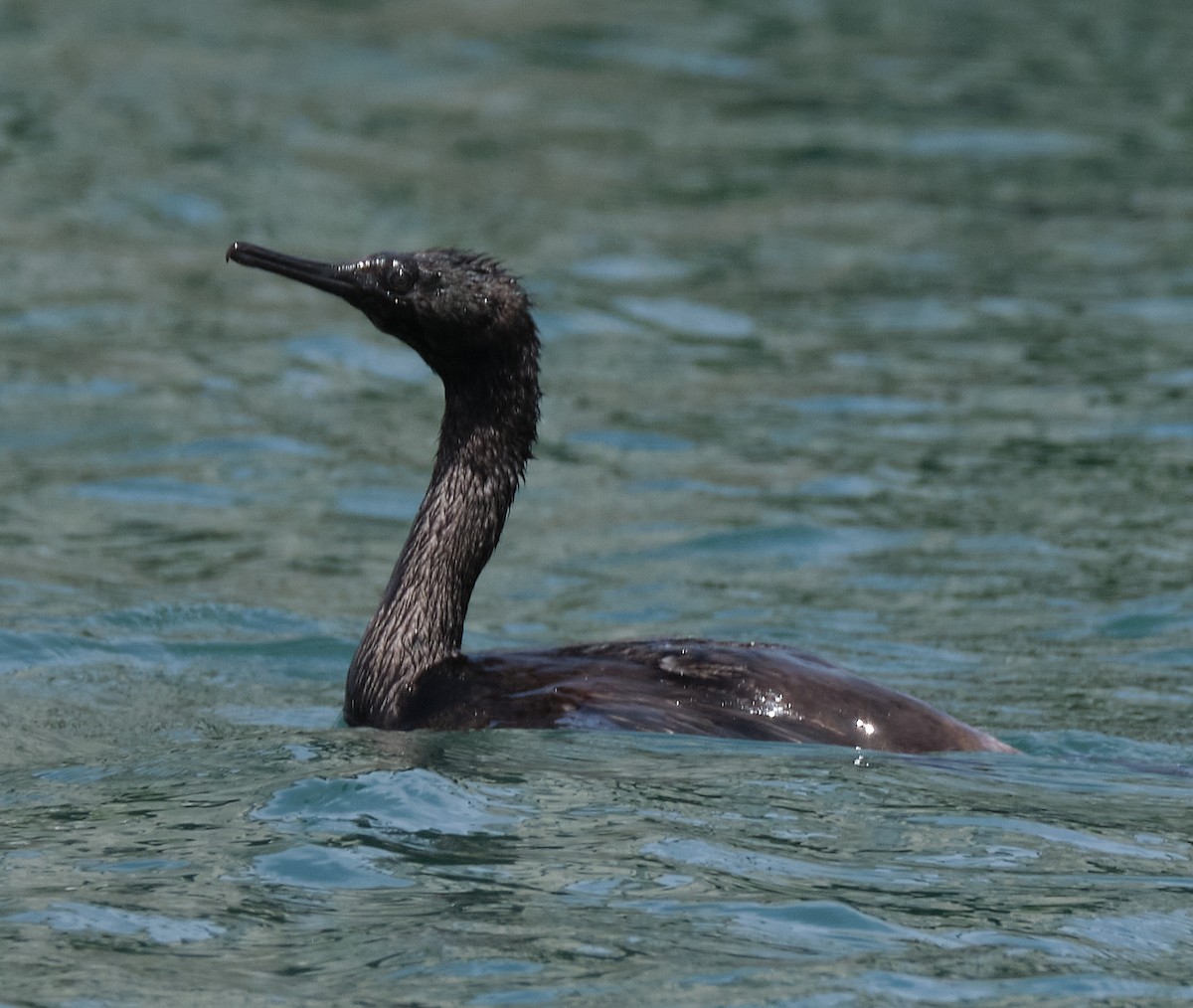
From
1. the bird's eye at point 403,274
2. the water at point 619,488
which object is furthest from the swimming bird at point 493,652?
the water at point 619,488

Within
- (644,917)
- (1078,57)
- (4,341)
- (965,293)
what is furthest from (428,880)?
(1078,57)

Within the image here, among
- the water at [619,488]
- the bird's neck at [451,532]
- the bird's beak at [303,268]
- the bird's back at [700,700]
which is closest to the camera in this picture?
the water at [619,488]

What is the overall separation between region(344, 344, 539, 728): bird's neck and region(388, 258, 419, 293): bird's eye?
0.42m

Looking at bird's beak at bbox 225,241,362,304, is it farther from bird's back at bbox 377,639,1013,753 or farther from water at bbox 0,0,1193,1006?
water at bbox 0,0,1193,1006

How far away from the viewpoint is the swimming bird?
717 centimetres

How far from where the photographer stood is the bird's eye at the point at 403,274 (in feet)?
24.8

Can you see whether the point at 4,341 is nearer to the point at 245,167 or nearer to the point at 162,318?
the point at 162,318

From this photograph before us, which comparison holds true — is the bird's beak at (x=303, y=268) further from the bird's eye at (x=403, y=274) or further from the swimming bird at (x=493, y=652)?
the bird's eye at (x=403, y=274)

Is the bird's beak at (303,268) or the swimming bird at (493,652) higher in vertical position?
the bird's beak at (303,268)

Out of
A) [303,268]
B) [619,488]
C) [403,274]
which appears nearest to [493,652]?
[403,274]

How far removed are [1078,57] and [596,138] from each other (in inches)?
235

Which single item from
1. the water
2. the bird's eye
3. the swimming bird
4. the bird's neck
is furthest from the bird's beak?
the water

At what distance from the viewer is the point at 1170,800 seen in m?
6.86

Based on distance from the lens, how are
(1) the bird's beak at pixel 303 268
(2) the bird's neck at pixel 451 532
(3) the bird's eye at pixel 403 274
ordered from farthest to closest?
(2) the bird's neck at pixel 451 532, (3) the bird's eye at pixel 403 274, (1) the bird's beak at pixel 303 268
